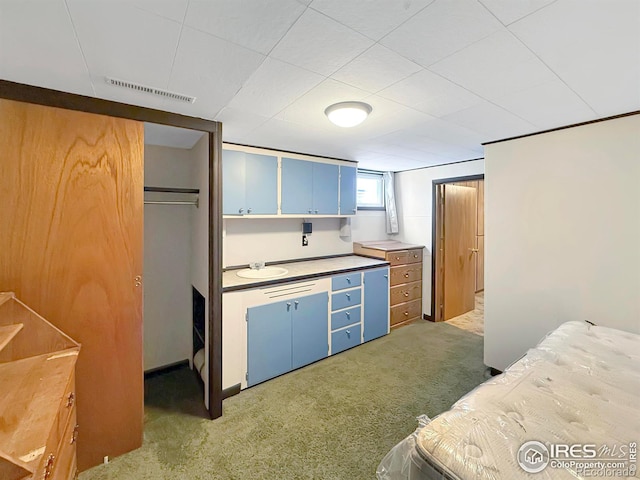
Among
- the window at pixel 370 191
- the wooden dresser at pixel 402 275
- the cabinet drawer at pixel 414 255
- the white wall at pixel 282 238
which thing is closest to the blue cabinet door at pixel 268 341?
the white wall at pixel 282 238

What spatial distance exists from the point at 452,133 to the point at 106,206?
2698 mm

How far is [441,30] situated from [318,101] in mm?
841

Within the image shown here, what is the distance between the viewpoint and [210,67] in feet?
4.54

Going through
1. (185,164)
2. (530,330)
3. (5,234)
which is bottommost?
(530,330)

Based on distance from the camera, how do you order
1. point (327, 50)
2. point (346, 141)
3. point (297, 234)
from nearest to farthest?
point (327, 50)
point (346, 141)
point (297, 234)

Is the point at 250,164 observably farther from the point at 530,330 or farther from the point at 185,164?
the point at 530,330

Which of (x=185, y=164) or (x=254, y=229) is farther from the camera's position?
(x=254, y=229)

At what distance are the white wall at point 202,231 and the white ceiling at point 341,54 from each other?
1.42 ft

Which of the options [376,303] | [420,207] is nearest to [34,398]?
[376,303]

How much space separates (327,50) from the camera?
4.12 feet

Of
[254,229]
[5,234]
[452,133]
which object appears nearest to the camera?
[5,234]

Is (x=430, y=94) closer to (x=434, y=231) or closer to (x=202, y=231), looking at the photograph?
(x=202, y=231)

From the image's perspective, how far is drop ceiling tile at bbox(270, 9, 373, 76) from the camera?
3.57 ft

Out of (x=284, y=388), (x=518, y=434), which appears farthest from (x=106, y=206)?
(x=518, y=434)
